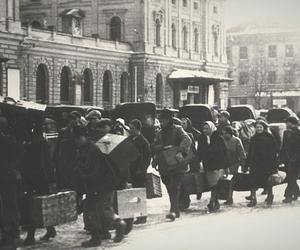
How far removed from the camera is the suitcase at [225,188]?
10297 millimetres

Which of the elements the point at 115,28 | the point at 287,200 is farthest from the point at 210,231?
the point at 115,28

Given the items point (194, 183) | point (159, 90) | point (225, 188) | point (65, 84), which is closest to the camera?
point (194, 183)

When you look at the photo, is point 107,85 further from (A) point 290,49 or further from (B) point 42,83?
(A) point 290,49

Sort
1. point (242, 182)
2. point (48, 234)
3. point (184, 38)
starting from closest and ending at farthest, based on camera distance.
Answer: point (48, 234)
point (242, 182)
point (184, 38)

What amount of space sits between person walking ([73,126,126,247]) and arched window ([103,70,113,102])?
1256 inches

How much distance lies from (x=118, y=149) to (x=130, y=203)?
810 millimetres

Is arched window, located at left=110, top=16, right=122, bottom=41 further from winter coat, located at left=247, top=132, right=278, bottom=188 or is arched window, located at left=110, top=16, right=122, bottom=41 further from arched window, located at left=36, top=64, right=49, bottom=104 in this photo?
winter coat, located at left=247, top=132, right=278, bottom=188

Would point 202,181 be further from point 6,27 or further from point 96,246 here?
point 6,27

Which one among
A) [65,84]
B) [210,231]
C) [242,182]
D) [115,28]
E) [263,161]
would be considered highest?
[115,28]

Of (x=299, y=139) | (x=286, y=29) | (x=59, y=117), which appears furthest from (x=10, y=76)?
(x=286, y=29)

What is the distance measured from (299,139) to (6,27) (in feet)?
68.6

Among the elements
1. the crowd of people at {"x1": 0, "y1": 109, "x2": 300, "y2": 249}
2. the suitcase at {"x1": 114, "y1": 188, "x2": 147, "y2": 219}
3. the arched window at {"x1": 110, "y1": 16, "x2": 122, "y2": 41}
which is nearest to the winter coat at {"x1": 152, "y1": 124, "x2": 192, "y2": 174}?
the crowd of people at {"x1": 0, "y1": 109, "x2": 300, "y2": 249}

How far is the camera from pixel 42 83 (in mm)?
33938

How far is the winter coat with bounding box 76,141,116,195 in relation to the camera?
7.18 metres
